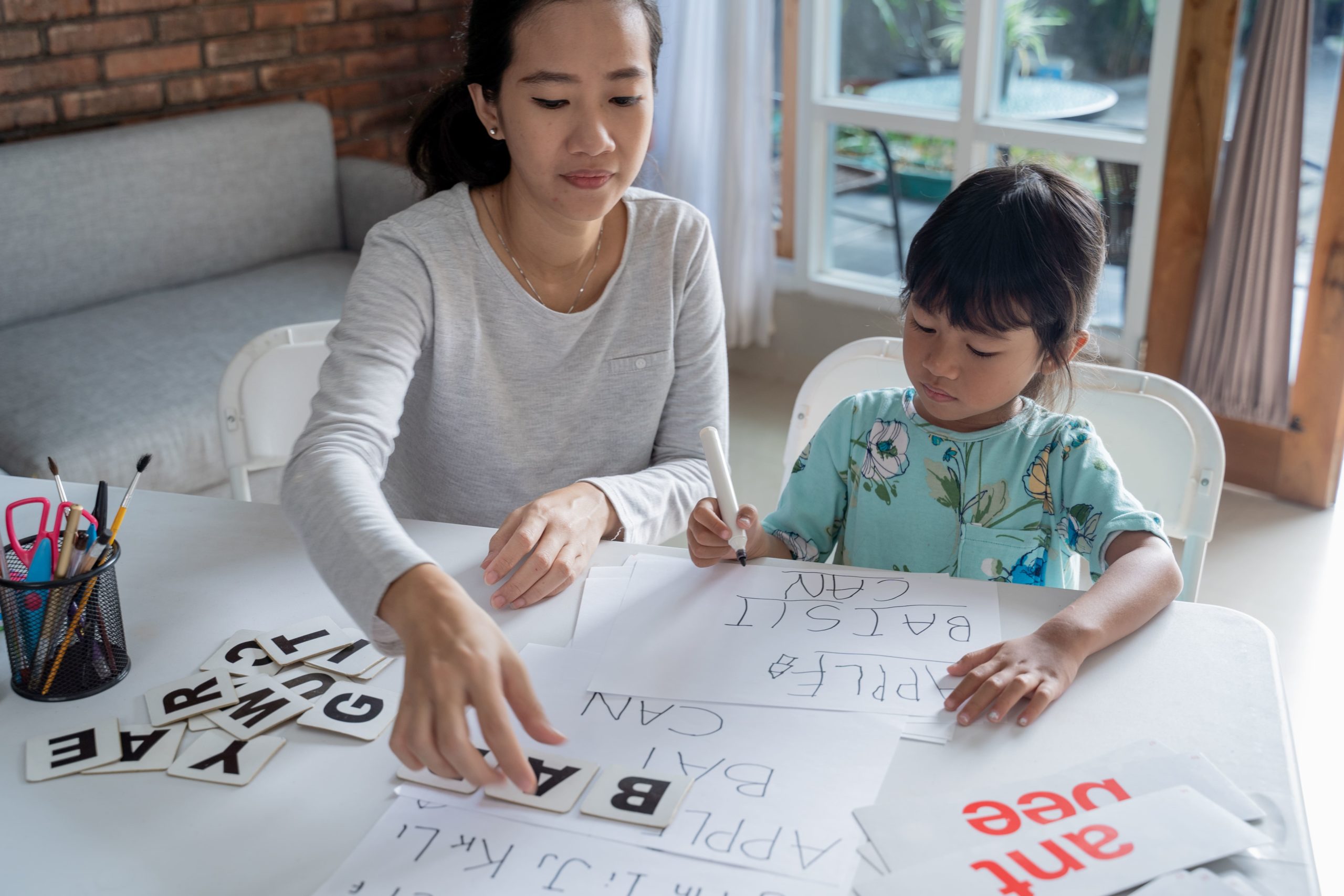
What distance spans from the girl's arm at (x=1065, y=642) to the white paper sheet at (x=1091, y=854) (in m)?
0.12

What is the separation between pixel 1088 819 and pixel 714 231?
2.71 m

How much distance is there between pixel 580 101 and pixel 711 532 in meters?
0.50

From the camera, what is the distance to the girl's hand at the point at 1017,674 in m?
0.85

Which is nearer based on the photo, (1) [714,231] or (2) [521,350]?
(2) [521,350]

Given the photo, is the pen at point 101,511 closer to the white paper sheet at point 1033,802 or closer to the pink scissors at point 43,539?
the pink scissors at point 43,539

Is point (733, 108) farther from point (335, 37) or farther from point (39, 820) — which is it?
point (39, 820)

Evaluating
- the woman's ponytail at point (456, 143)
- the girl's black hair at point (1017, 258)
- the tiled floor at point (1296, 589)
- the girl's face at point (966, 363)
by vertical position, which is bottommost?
the tiled floor at point (1296, 589)

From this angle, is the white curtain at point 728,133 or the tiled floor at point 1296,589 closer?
the tiled floor at point 1296,589

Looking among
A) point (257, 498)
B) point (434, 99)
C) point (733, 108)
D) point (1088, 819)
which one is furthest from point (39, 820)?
point (733, 108)

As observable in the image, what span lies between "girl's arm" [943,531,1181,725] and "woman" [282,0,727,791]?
0.38m

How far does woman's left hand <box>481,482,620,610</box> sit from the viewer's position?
1042 millimetres

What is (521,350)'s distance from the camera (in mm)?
1375

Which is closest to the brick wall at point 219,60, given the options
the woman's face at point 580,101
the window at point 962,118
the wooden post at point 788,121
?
the wooden post at point 788,121

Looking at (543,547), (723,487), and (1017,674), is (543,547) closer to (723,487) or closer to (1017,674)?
(723,487)
